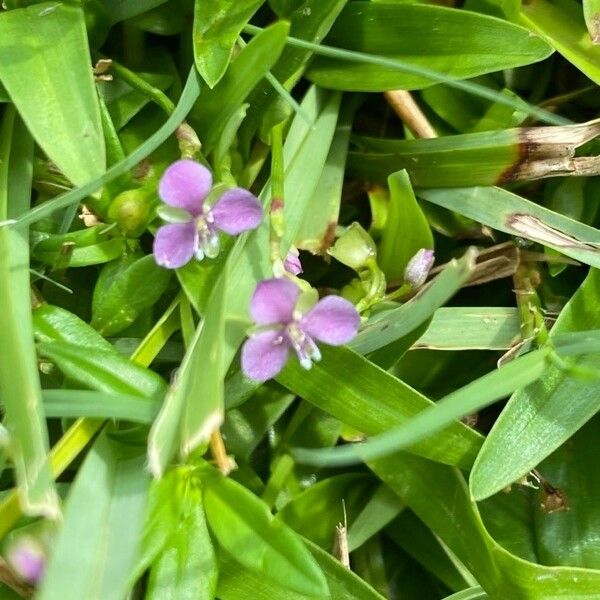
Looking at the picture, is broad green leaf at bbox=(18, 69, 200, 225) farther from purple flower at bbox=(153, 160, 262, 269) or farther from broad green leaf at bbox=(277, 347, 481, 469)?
broad green leaf at bbox=(277, 347, 481, 469)

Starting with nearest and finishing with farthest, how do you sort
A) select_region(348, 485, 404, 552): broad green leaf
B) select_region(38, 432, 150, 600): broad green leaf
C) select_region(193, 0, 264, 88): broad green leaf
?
select_region(38, 432, 150, 600): broad green leaf < select_region(193, 0, 264, 88): broad green leaf < select_region(348, 485, 404, 552): broad green leaf

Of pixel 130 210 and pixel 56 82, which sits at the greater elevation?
pixel 56 82

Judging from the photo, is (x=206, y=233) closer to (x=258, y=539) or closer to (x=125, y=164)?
(x=125, y=164)

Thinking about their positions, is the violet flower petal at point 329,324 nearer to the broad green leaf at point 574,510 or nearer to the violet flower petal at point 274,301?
the violet flower petal at point 274,301

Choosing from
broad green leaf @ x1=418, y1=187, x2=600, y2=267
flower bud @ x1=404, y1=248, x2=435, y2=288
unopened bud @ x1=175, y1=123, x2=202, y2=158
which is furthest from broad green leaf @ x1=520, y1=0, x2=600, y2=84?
unopened bud @ x1=175, y1=123, x2=202, y2=158

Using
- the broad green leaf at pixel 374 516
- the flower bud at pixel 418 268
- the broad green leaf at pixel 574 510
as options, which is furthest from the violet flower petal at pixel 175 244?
the broad green leaf at pixel 574 510

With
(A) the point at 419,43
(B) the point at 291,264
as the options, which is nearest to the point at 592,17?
(A) the point at 419,43
